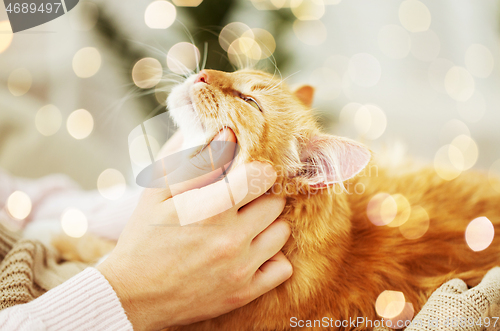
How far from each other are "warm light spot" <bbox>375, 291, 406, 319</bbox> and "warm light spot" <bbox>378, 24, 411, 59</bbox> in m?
0.86

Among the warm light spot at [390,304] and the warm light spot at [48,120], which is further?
the warm light spot at [48,120]

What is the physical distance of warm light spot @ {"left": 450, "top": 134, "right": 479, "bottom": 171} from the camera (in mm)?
1016

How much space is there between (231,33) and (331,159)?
2.17 ft

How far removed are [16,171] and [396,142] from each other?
1.66 metres

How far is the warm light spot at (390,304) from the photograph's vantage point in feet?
2.35

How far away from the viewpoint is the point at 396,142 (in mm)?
1188

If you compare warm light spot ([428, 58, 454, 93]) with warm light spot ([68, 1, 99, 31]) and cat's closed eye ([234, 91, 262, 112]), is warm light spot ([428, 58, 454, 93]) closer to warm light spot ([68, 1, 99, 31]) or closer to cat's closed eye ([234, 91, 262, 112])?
cat's closed eye ([234, 91, 262, 112])

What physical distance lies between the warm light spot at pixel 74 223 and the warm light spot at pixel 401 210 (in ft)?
3.62

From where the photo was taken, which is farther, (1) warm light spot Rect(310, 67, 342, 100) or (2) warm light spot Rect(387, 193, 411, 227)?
(1) warm light spot Rect(310, 67, 342, 100)

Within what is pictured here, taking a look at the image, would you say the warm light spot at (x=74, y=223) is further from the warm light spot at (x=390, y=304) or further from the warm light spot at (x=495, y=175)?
the warm light spot at (x=495, y=175)

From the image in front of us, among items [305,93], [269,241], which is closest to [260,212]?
[269,241]

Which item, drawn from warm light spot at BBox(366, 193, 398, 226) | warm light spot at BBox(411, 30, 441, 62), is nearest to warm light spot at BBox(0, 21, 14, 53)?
warm light spot at BBox(366, 193, 398, 226)

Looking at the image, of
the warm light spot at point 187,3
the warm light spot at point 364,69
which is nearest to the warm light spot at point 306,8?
the warm light spot at point 364,69

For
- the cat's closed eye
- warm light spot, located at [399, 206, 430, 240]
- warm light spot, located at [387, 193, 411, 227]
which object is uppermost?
the cat's closed eye
